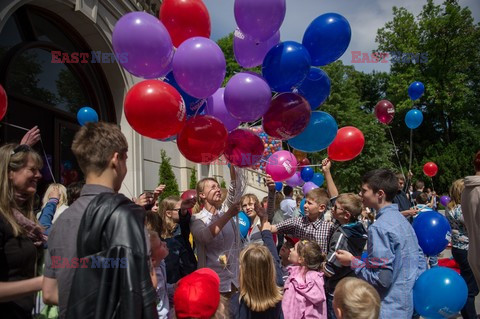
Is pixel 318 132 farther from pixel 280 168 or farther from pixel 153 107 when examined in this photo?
pixel 153 107

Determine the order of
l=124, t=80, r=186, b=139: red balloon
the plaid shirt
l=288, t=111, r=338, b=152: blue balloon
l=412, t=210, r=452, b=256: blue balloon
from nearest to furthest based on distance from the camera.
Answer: l=124, t=80, r=186, b=139: red balloon → l=412, t=210, r=452, b=256: blue balloon → l=288, t=111, r=338, b=152: blue balloon → the plaid shirt

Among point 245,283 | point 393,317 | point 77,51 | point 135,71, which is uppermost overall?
point 77,51

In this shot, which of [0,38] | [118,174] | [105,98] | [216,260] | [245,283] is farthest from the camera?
[105,98]

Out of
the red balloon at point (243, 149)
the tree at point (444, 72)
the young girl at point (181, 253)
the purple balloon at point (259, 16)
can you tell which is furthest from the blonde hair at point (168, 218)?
the tree at point (444, 72)

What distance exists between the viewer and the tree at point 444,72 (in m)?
21.8

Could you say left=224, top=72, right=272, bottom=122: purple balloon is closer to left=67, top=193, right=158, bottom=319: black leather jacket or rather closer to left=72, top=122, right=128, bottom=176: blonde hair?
left=72, top=122, right=128, bottom=176: blonde hair

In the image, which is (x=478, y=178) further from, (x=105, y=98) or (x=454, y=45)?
(x=454, y=45)

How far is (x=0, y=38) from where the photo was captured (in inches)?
231

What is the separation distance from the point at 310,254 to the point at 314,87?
59.6 inches

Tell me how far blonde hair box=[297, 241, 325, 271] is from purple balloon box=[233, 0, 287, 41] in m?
1.82

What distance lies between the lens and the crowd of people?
1.45 meters

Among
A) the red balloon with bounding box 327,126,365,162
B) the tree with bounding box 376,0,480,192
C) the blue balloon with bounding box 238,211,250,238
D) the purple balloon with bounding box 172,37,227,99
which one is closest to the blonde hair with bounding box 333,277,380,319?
the purple balloon with bounding box 172,37,227,99

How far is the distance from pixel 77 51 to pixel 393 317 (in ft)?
25.3

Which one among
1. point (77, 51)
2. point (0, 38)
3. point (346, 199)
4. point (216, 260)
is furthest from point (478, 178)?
point (77, 51)
